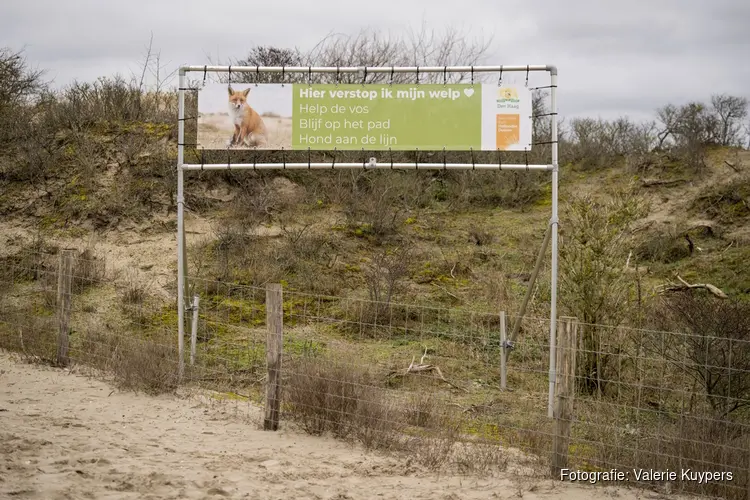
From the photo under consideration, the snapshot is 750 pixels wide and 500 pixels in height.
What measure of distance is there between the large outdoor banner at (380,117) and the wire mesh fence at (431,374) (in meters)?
2.03

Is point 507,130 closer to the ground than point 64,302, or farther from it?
farther from it

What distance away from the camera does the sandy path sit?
5.96 meters

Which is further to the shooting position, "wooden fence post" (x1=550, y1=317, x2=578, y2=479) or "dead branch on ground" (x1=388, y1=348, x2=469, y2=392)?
"dead branch on ground" (x1=388, y1=348, x2=469, y2=392)

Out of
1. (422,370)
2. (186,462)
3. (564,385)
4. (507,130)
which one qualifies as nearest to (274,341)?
(186,462)

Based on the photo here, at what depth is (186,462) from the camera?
6.63 meters

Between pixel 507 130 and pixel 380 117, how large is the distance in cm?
158

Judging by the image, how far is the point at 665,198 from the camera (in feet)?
59.5

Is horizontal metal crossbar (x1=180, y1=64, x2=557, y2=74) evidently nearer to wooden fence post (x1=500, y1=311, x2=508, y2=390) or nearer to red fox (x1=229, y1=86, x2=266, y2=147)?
red fox (x1=229, y1=86, x2=266, y2=147)

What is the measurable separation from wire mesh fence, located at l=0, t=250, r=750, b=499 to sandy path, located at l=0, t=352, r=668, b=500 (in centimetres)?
39

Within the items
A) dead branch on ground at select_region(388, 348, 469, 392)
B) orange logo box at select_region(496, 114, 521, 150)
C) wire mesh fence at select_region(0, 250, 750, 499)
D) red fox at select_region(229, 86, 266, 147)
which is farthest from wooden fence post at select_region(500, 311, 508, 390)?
red fox at select_region(229, 86, 266, 147)

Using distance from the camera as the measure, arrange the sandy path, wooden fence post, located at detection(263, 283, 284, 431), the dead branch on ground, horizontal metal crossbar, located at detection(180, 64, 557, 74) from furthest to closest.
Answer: the dead branch on ground < horizontal metal crossbar, located at detection(180, 64, 557, 74) < wooden fence post, located at detection(263, 283, 284, 431) < the sandy path

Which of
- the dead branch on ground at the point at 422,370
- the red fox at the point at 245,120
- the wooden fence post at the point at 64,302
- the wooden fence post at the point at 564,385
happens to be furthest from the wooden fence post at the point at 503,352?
the wooden fence post at the point at 64,302

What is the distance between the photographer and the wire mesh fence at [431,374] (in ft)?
22.9

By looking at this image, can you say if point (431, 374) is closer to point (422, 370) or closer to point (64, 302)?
point (422, 370)
